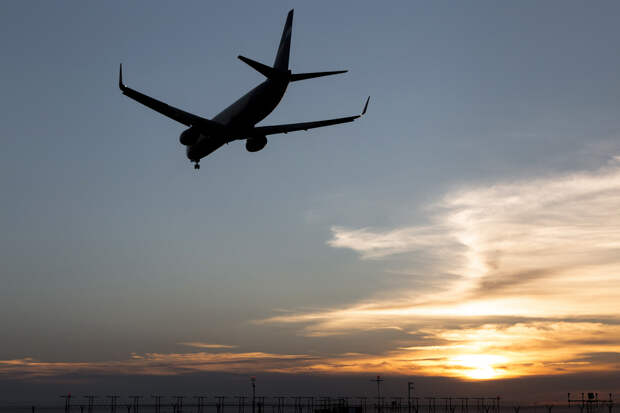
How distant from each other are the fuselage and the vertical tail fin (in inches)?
234

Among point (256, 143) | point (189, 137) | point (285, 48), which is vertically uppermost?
point (285, 48)

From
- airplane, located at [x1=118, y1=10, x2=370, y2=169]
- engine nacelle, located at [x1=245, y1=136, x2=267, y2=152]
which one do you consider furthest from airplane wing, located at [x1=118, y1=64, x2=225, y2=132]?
engine nacelle, located at [x1=245, y1=136, x2=267, y2=152]

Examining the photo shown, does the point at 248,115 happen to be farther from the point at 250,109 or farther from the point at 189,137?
the point at 189,137

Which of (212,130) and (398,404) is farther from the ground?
(212,130)

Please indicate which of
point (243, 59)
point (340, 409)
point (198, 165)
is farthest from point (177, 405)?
point (243, 59)

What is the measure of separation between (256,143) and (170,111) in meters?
9.05

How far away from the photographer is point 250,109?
186 ft

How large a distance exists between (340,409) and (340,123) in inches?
2879

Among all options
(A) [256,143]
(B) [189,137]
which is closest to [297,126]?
(A) [256,143]

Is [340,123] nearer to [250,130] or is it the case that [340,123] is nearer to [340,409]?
[250,130]

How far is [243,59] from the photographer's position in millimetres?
48688

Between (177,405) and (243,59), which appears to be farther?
(177,405)

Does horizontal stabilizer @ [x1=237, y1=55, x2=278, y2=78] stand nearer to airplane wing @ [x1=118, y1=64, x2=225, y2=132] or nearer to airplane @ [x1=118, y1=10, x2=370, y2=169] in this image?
airplane @ [x1=118, y1=10, x2=370, y2=169]

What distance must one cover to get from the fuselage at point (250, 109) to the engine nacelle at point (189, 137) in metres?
0.74
